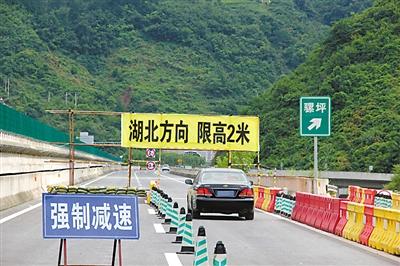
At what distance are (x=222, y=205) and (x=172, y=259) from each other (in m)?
10.3

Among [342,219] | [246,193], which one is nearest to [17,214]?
[246,193]

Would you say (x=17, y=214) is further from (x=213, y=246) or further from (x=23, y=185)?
(x=213, y=246)

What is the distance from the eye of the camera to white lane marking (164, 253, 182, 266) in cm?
1427

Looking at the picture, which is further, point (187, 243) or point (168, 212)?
point (168, 212)

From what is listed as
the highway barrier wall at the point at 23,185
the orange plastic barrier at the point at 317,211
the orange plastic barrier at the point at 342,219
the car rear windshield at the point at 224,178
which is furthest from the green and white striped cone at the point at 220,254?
the highway barrier wall at the point at 23,185

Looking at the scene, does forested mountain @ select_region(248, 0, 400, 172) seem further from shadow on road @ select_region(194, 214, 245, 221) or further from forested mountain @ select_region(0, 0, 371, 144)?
forested mountain @ select_region(0, 0, 371, 144)

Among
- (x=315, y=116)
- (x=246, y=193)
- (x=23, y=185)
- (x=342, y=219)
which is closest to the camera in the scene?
(x=342, y=219)

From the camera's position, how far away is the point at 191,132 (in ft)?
129

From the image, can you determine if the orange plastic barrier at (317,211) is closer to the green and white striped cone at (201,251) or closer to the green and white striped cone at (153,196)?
the green and white striped cone at (153,196)

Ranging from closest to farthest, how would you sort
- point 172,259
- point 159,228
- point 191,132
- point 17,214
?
point 172,259 → point 159,228 → point 17,214 → point 191,132

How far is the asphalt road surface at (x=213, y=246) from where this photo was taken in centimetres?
1477

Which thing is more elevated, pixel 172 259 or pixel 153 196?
pixel 153 196

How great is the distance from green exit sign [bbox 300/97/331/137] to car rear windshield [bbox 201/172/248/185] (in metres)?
4.34

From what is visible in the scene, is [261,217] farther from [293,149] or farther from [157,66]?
[157,66]
